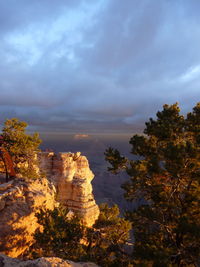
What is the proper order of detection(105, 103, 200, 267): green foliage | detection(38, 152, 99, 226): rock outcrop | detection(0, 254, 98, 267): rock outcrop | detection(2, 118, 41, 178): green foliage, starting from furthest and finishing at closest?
detection(38, 152, 99, 226): rock outcrop → detection(2, 118, 41, 178): green foliage → detection(105, 103, 200, 267): green foliage → detection(0, 254, 98, 267): rock outcrop

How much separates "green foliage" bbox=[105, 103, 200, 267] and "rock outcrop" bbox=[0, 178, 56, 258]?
8139 millimetres

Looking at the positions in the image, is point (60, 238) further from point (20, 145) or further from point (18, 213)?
point (20, 145)

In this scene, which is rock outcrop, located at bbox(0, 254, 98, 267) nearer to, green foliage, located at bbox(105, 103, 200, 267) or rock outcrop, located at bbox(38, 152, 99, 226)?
green foliage, located at bbox(105, 103, 200, 267)

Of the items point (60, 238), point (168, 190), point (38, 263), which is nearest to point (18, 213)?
point (60, 238)

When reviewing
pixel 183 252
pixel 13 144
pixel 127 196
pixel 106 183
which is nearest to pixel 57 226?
pixel 127 196

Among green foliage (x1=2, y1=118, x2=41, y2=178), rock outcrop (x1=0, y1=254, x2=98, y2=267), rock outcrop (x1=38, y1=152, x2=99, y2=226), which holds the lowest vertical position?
rock outcrop (x1=38, y1=152, x2=99, y2=226)

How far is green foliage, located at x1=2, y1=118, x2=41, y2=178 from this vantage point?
2600 centimetres

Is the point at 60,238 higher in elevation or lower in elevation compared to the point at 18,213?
lower

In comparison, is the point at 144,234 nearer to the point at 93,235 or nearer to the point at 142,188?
the point at 142,188

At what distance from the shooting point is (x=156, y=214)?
38.7 feet

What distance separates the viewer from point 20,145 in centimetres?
2639

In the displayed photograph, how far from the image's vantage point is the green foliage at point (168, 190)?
396 inches

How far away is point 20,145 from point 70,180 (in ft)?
57.3

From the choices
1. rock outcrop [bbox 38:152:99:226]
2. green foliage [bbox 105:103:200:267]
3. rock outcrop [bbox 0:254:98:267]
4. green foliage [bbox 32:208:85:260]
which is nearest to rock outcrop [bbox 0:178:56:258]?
green foliage [bbox 32:208:85:260]
